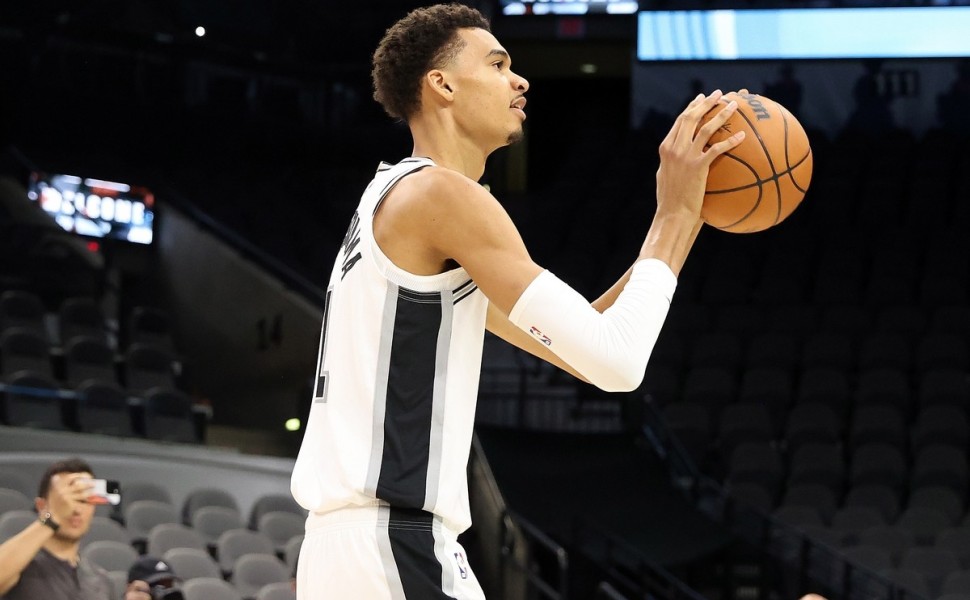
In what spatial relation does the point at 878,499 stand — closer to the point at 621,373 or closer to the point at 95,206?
the point at 95,206

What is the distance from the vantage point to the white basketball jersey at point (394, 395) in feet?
6.88

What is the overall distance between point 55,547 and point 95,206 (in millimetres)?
7951

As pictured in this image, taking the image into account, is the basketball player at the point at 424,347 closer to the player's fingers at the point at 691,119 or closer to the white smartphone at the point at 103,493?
the player's fingers at the point at 691,119

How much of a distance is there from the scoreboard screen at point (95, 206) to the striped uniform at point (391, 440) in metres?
11.0

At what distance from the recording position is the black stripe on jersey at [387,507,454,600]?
208 centimetres

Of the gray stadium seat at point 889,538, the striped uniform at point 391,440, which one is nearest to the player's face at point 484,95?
the striped uniform at point 391,440

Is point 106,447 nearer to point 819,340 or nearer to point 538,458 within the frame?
point 538,458

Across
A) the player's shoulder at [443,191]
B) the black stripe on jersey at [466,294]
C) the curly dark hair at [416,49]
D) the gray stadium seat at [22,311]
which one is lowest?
the gray stadium seat at [22,311]

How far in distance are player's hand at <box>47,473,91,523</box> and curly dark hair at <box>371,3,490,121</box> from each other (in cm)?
325

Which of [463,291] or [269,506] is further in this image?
[269,506]

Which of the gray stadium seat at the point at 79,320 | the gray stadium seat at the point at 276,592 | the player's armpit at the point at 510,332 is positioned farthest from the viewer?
the gray stadium seat at the point at 79,320

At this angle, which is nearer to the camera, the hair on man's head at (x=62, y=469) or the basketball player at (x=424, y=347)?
the basketball player at (x=424, y=347)

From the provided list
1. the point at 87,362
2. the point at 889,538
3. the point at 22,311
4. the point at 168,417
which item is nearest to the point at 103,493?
the point at 168,417

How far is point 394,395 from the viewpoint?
212cm
